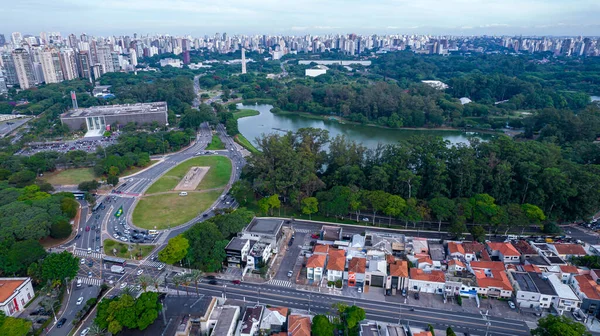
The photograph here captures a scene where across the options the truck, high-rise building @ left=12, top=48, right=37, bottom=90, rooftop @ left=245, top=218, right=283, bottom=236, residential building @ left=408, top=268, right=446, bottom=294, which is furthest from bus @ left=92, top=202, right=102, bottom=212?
high-rise building @ left=12, top=48, right=37, bottom=90

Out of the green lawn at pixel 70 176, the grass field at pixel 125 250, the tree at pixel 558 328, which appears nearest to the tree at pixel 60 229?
the grass field at pixel 125 250

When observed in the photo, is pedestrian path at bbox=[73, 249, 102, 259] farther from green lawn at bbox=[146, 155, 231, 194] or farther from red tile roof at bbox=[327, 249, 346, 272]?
red tile roof at bbox=[327, 249, 346, 272]

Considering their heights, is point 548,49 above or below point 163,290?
above

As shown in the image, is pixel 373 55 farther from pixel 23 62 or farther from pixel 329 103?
pixel 23 62

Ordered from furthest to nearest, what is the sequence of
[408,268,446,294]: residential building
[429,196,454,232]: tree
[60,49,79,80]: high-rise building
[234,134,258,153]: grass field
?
[60,49,79,80]: high-rise building, [234,134,258,153]: grass field, [429,196,454,232]: tree, [408,268,446,294]: residential building

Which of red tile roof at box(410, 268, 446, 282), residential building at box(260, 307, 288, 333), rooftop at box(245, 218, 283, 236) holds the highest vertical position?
rooftop at box(245, 218, 283, 236)

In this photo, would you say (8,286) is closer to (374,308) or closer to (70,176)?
(374,308)

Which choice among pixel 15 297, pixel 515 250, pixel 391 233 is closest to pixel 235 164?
pixel 391 233
